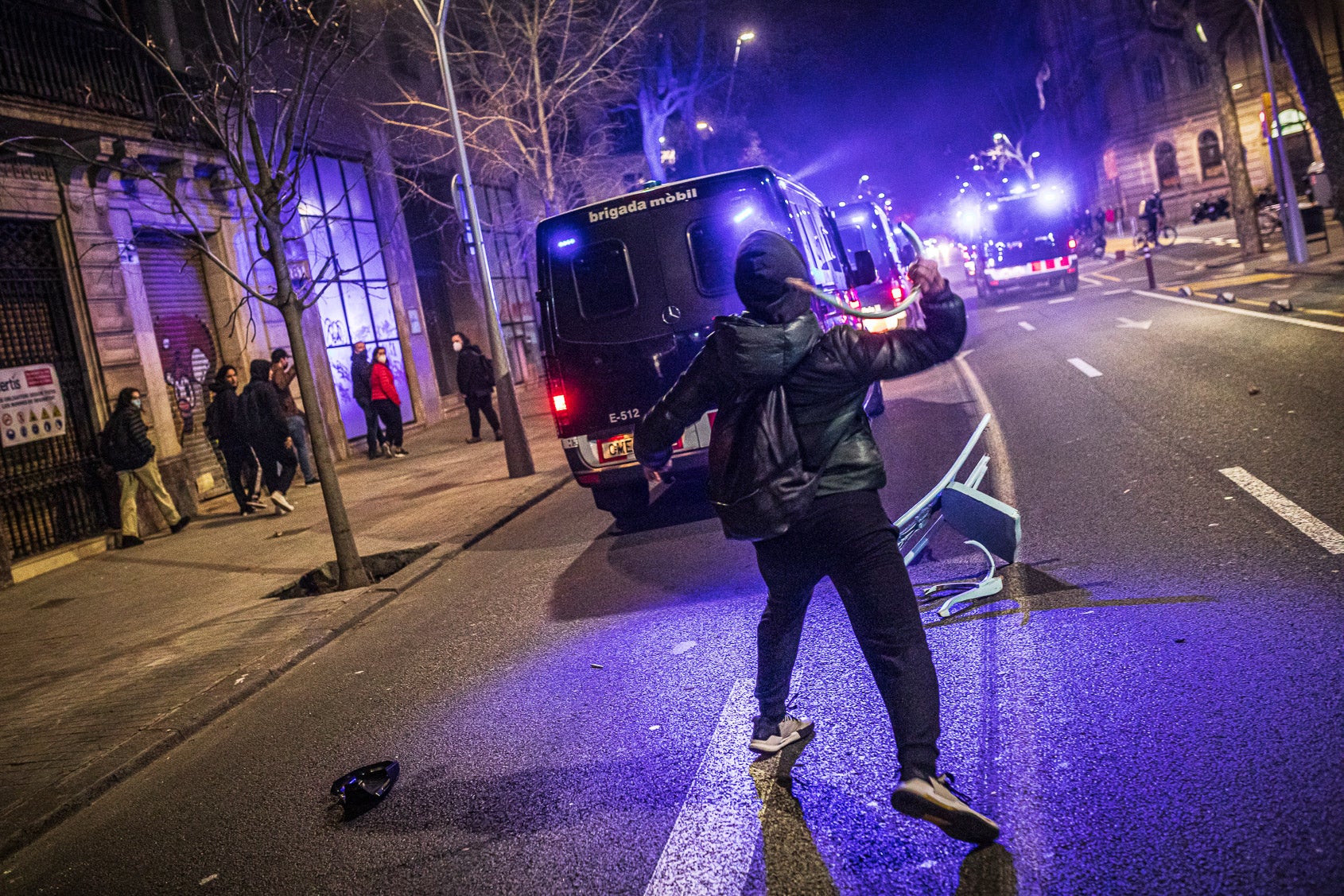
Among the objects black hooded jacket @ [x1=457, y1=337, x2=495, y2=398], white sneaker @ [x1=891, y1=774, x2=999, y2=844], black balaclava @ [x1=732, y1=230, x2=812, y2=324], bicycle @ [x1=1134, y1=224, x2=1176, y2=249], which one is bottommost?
white sneaker @ [x1=891, y1=774, x2=999, y2=844]

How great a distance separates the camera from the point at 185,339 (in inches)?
639

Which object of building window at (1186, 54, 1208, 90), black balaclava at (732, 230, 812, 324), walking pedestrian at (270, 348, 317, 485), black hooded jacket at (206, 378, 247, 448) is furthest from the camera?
building window at (1186, 54, 1208, 90)

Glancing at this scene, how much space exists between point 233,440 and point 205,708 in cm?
849

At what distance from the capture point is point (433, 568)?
9297mm

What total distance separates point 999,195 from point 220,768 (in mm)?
26401

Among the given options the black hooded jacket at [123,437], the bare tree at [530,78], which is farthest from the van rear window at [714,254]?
the bare tree at [530,78]

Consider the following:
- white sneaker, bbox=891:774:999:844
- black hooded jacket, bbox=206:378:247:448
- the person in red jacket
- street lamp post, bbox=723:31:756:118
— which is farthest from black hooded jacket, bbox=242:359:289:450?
street lamp post, bbox=723:31:756:118

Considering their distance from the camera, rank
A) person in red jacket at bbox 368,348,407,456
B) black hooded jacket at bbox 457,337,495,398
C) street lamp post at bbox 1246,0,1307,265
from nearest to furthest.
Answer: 1. black hooded jacket at bbox 457,337,495,398
2. person in red jacket at bbox 368,348,407,456
3. street lamp post at bbox 1246,0,1307,265

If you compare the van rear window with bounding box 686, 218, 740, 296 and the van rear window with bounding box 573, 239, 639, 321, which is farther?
the van rear window with bounding box 573, 239, 639, 321

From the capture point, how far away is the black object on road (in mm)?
4340

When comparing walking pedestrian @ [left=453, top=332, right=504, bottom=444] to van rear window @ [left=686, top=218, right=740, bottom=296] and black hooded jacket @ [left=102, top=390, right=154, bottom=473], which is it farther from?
van rear window @ [left=686, top=218, right=740, bottom=296]

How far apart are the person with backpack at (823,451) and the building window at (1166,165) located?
5871cm

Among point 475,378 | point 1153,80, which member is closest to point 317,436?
point 475,378

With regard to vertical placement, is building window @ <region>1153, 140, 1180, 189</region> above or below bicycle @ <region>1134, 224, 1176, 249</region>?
above
